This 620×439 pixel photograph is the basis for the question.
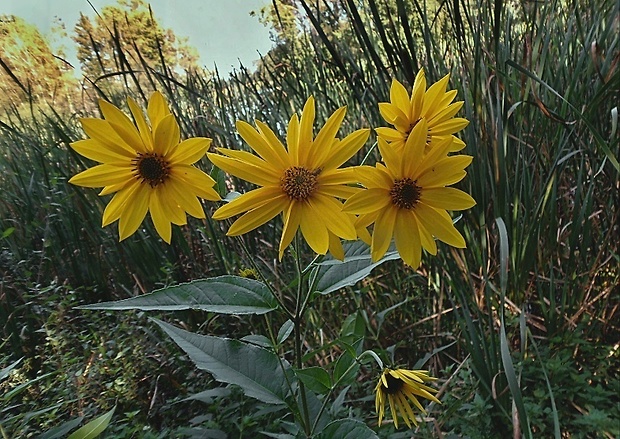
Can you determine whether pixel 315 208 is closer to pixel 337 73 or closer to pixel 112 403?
pixel 112 403

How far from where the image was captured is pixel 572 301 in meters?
1.13

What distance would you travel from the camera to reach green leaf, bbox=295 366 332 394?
60 centimetres

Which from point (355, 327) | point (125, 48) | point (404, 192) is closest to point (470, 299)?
point (355, 327)

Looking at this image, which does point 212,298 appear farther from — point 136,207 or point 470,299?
point 470,299

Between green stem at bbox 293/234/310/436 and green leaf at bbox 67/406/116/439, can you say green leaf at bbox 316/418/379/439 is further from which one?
green leaf at bbox 67/406/116/439

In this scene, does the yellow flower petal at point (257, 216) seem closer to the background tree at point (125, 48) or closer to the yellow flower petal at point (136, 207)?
the yellow flower petal at point (136, 207)

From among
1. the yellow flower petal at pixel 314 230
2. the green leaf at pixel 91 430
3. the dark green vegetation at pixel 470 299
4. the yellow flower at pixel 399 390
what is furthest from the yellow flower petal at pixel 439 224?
the green leaf at pixel 91 430

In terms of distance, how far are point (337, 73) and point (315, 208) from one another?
136cm

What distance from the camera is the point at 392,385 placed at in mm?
675

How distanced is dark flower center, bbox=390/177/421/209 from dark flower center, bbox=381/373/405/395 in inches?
10.9

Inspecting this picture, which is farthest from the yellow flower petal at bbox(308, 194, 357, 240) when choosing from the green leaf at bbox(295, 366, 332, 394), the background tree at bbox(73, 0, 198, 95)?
the background tree at bbox(73, 0, 198, 95)

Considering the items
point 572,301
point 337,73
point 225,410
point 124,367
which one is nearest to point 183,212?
point 225,410

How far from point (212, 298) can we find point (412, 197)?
0.91ft

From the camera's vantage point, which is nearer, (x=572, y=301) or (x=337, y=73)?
(x=572, y=301)
